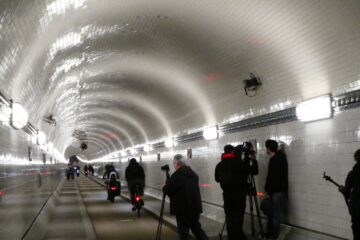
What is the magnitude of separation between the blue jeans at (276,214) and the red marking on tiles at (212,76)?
3.63m

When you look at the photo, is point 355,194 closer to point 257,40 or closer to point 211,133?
point 257,40

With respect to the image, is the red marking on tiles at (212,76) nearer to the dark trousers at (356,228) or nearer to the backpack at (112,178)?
the dark trousers at (356,228)

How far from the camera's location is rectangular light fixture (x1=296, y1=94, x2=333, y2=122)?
26.0 feet

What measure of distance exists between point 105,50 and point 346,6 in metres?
7.32

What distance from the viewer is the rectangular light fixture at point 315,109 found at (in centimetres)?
794

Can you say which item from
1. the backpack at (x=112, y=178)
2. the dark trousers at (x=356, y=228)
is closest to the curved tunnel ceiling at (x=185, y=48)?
the dark trousers at (x=356, y=228)

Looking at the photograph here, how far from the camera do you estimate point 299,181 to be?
9.07m

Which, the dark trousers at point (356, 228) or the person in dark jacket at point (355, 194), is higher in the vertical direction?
the person in dark jacket at point (355, 194)

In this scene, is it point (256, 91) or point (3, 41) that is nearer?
point (3, 41)

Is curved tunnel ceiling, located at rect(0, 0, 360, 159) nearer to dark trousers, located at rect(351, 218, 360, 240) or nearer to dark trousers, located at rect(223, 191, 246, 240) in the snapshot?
dark trousers, located at rect(223, 191, 246, 240)

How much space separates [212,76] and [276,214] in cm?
434

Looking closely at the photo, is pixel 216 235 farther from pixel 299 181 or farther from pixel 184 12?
pixel 184 12

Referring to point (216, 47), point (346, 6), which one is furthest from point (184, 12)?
point (346, 6)

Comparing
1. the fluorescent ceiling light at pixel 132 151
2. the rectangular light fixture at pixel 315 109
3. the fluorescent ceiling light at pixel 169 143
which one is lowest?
the rectangular light fixture at pixel 315 109
